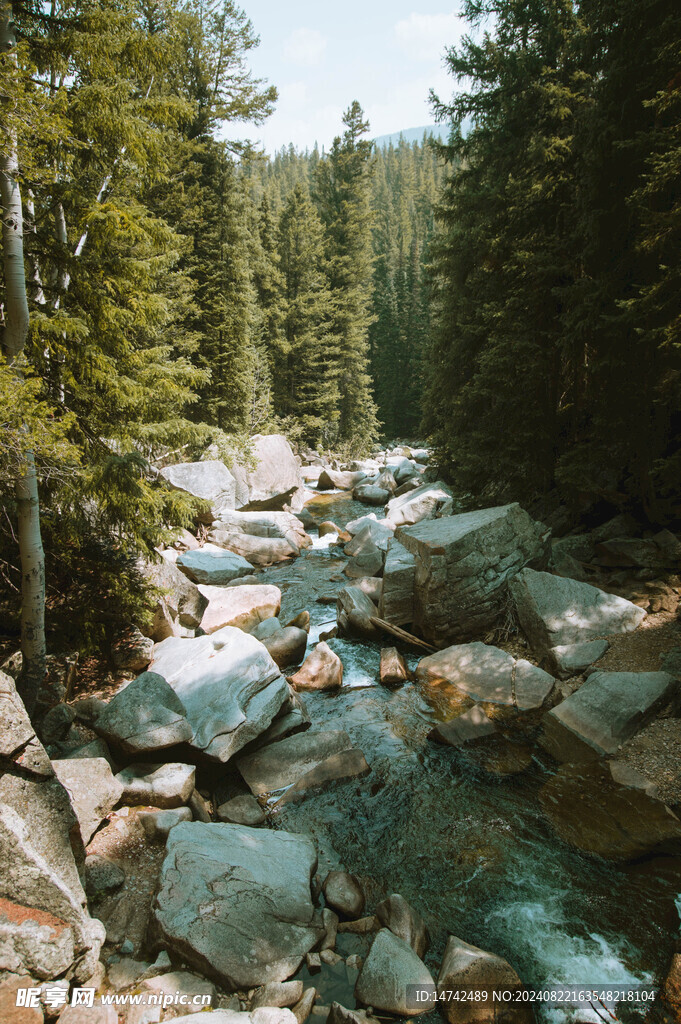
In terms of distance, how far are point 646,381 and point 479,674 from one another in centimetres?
536

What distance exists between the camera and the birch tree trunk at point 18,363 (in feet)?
14.4

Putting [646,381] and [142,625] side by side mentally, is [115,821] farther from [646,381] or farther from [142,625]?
[646,381]

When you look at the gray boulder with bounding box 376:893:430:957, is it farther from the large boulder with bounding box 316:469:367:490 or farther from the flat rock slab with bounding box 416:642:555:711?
the large boulder with bounding box 316:469:367:490

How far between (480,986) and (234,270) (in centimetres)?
1931

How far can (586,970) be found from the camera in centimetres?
347

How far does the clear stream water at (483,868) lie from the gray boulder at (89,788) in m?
1.67

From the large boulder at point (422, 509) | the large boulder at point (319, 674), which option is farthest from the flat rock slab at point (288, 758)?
the large boulder at point (422, 509)

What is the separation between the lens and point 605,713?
5465 mm

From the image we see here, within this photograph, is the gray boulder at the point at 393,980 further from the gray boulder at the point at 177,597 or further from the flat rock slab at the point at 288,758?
the gray boulder at the point at 177,597

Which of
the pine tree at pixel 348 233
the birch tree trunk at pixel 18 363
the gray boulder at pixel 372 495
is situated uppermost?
the pine tree at pixel 348 233

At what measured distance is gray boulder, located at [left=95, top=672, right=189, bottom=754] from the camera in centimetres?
483

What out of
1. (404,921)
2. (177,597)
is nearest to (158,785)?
(404,921)

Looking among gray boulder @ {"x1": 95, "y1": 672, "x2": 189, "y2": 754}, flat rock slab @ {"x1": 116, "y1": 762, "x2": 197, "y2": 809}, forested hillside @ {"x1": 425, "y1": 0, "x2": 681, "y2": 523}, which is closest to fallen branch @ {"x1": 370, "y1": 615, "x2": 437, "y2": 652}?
forested hillside @ {"x1": 425, "y1": 0, "x2": 681, "y2": 523}

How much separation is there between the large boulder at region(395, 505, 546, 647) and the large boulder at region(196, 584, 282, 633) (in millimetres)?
2718
